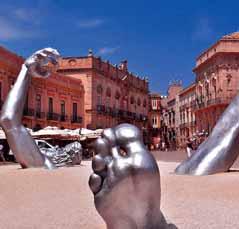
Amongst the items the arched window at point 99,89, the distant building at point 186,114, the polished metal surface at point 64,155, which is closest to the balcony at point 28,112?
the arched window at point 99,89

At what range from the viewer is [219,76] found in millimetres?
42938

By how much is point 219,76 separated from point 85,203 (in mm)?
38096

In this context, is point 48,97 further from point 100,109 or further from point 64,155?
point 64,155

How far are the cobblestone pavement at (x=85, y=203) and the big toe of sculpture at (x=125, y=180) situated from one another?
1.45 metres

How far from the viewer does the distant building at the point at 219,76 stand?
139ft

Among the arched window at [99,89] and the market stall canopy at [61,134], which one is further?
the arched window at [99,89]

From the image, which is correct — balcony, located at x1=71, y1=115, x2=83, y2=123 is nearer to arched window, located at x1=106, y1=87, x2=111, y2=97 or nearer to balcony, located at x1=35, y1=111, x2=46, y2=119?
balcony, located at x1=35, y1=111, x2=46, y2=119

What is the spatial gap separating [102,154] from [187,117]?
5725 cm

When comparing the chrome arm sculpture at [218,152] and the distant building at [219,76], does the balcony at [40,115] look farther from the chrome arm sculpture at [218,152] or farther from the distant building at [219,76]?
the chrome arm sculpture at [218,152]

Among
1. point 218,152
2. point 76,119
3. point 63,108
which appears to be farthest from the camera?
point 76,119

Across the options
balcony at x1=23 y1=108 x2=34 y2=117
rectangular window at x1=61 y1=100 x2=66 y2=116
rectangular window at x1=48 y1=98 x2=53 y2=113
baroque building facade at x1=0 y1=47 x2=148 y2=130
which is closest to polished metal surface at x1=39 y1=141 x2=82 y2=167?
baroque building facade at x1=0 y1=47 x2=148 y2=130

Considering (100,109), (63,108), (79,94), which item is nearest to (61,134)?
(63,108)

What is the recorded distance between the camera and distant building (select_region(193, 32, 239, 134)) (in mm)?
42344

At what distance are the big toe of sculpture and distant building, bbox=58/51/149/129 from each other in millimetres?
36938
